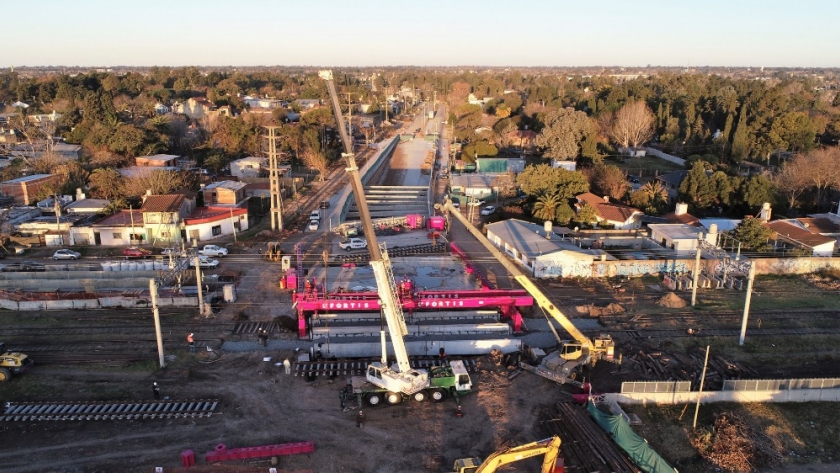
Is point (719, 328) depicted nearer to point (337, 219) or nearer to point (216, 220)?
point (337, 219)

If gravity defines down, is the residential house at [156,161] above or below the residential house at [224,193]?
above

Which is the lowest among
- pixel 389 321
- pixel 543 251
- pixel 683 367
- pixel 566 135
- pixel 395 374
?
pixel 683 367

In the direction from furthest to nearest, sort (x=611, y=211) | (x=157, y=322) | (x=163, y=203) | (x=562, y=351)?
(x=611, y=211), (x=163, y=203), (x=562, y=351), (x=157, y=322)

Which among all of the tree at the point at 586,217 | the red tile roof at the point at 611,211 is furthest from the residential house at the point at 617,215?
the tree at the point at 586,217

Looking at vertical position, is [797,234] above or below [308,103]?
below

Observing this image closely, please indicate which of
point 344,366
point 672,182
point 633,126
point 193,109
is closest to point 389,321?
point 344,366

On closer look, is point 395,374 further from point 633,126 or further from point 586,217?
point 633,126

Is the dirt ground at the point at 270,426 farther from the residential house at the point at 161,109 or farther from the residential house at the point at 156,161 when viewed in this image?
the residential house at the point at 161,109
